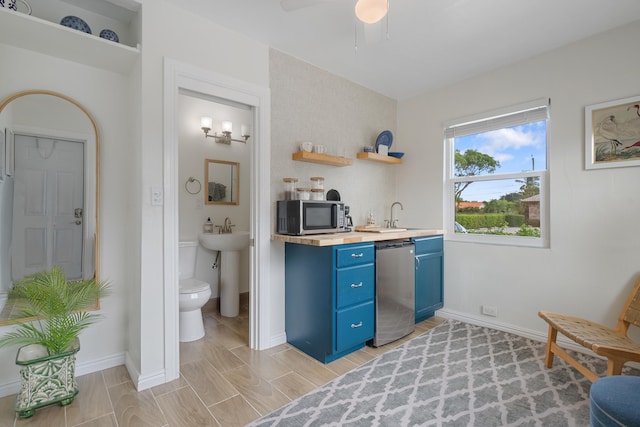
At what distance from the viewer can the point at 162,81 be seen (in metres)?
2.01

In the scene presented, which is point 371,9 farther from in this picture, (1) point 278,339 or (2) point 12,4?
(1) point 278,339

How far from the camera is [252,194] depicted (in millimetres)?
2516

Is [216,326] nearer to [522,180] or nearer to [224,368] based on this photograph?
[224,368]

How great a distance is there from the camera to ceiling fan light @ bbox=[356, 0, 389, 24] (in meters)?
1.45

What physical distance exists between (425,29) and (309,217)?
1.68 meters

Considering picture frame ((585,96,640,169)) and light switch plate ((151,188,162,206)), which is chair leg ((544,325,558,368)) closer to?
picture frame ((585,96,640,169))

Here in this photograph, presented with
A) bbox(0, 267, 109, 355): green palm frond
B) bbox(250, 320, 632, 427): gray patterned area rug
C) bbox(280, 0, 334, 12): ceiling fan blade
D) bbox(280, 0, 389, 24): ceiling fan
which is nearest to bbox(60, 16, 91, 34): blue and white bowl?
bbox(280, 0, 334, 12): ceiling fan blade

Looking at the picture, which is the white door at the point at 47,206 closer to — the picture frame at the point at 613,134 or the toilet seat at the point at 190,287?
the toilet seat at the point at 190,287

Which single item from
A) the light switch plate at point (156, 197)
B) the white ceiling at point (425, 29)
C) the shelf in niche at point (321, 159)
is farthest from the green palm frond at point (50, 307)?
the white ceiling at point (425, 29)

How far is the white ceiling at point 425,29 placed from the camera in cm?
202

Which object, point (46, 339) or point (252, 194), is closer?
point (46, 339)

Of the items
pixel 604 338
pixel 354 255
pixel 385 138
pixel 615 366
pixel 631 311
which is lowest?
pixel 615 366

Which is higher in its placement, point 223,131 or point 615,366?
point 223,131

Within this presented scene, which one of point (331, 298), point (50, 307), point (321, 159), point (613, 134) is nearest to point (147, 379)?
point (50, 307)
